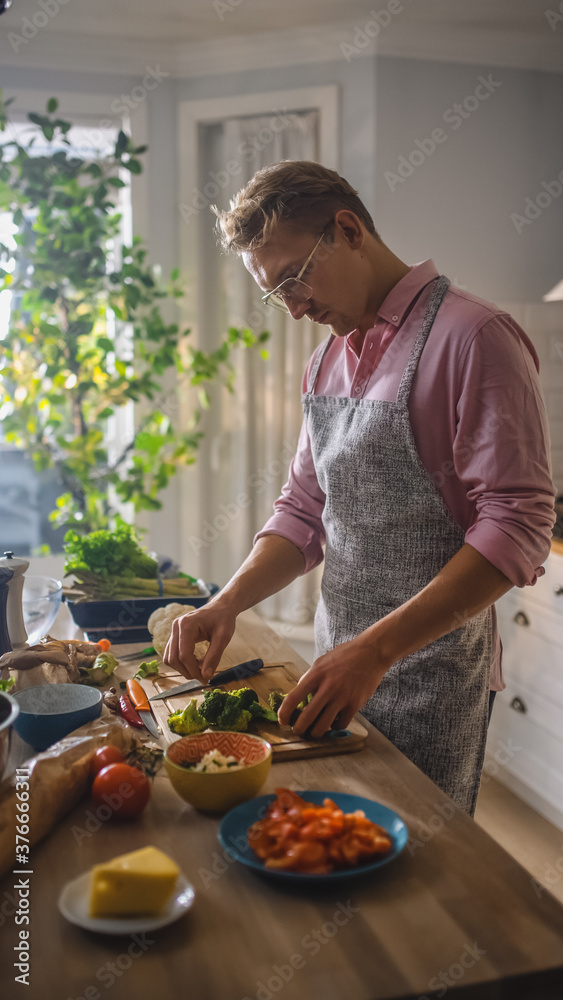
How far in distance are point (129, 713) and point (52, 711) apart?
13cm

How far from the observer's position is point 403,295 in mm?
1419

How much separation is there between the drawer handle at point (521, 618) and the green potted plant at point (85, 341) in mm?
1325

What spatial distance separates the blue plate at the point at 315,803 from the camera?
0.79m

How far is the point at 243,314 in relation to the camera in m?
3.28

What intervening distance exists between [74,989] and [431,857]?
38 cm

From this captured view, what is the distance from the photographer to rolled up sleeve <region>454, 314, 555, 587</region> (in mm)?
1166

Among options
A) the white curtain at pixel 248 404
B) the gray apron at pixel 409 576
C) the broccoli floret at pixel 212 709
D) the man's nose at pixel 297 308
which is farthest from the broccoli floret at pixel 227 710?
the white curtain at pixel 248 404

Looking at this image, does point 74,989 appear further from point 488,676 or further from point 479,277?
point 479,277

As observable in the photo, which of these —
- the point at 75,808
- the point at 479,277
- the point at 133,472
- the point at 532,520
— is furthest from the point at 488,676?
the point at 479,277

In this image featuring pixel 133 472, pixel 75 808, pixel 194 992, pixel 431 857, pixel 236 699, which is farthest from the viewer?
pixel 133 472

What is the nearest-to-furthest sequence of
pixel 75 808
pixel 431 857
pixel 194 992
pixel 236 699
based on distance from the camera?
pixel 194 992, pixel 431 857, pixel 75 808, pixel 236 699

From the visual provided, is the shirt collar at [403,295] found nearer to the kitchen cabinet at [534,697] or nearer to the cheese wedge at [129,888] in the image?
the cheese wedge at [129,888]

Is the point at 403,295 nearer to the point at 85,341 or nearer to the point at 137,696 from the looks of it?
the point at 137,696

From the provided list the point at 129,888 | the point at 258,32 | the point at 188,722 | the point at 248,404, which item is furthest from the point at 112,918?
the point at 258,32
